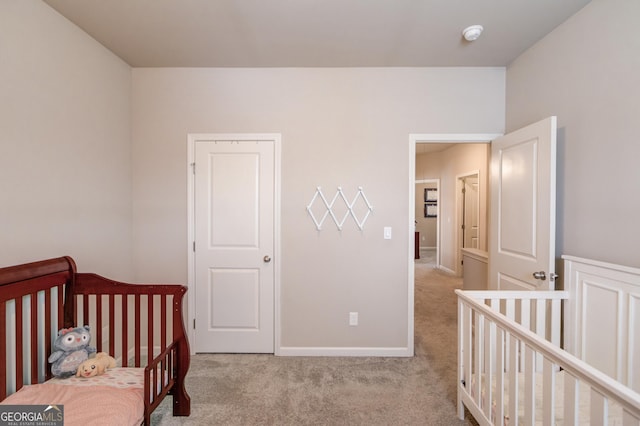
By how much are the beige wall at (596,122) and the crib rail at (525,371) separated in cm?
48

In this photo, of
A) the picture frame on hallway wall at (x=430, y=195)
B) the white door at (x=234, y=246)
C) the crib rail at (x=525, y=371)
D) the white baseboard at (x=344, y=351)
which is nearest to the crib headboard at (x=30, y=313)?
the white door at (x=234, y=246)

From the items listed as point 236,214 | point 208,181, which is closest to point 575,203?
point 236,214

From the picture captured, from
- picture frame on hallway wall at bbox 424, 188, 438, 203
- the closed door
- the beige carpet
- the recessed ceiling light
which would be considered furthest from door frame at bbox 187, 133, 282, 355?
picture frame on hallway wall at bbox 424, 188, 438, 203

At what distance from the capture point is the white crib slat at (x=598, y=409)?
0.85 metres

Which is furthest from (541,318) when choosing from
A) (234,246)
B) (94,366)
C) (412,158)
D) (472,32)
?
(94,366)

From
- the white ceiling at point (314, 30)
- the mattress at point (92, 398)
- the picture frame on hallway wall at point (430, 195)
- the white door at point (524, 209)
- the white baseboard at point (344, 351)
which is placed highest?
the white ceiling at point (314, 30)

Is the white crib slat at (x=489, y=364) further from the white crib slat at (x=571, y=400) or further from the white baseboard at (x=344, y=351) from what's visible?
the white baseboard at (x=344, y=351)

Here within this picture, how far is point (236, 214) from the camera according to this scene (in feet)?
8.48

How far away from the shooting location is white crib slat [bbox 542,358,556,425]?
1.05 meters

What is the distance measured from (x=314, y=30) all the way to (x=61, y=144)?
1.86 meters

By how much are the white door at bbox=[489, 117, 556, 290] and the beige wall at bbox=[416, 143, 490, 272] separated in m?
Answer: 2.85

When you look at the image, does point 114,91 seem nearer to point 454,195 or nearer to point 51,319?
point 51,319

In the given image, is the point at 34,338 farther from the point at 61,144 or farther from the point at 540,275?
the point at 540,275

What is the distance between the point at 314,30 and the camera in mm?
2016
